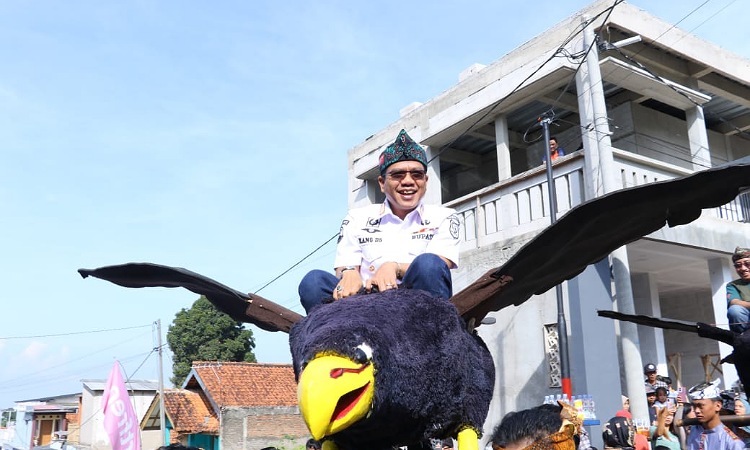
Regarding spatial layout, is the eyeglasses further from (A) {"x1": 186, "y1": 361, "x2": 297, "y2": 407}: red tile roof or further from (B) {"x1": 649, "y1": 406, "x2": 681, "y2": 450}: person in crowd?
(A) {"x1": 186, "y1": 361, "x2": 297, "y2": 407}: red tile roof

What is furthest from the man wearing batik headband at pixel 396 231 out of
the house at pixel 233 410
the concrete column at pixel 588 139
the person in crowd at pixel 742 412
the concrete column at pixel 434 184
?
the house at pixel 233 410

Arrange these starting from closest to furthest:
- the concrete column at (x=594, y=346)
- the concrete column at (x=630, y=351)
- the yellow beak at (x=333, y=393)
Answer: the yellow beak at (x=333, y=393) < the concrete column at (x=594, y=346) < the concrete column at (x=630, y=351)

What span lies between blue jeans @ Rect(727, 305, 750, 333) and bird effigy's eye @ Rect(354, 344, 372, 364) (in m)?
2.28

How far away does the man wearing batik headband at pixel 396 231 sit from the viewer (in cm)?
262

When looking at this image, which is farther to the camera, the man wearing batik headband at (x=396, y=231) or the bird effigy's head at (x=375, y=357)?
the man wearing batik headband at (x=396, y=231)

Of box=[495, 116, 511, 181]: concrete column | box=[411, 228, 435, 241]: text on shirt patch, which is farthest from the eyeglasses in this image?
box=[495, 116, 511, 181]: concrete column

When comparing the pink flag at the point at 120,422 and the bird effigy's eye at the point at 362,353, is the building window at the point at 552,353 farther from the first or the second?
the bird effigy's eye at the point at 362,353

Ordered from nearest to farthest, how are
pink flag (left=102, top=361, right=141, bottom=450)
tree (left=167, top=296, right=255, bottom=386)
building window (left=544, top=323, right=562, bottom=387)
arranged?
pink flag (left=102, top=361, right=141, bottom=450)
building window (left=544, top=323, right=562, bottom=387)
tree (left=167, top=296, right=255, bottom=386)

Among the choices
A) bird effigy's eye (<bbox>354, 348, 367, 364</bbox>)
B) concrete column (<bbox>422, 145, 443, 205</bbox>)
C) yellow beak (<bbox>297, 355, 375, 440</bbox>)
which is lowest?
yellow beak (<bbox>297, 355, 375, 440</bbox>)

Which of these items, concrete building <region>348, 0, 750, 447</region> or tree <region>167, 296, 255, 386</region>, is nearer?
concrete building <region>348, 0, 750, 447</region>

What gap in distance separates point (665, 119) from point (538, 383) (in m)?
6.38

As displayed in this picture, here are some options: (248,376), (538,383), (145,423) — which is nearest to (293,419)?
(248,376)

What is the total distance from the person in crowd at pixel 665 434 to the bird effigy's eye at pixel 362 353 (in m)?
5.54

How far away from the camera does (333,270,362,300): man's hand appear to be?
243 cm
